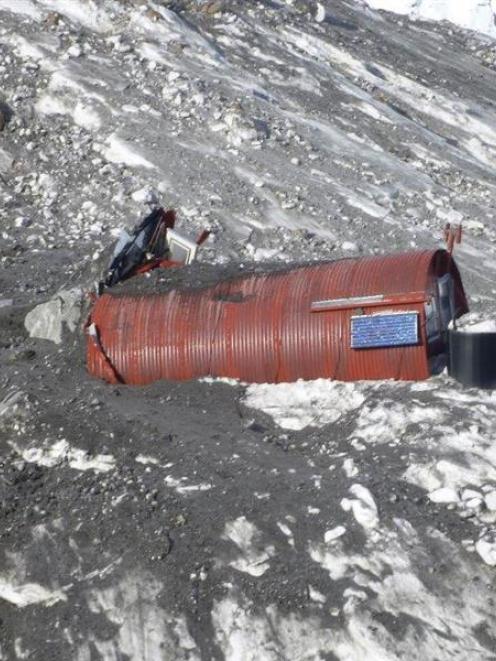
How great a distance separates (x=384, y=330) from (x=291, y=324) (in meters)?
1.22

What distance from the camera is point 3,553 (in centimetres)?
955

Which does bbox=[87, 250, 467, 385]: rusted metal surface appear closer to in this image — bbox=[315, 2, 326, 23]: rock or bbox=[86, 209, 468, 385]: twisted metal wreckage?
bbox=[86, 209, 468, 385]: twisted metal wreckage

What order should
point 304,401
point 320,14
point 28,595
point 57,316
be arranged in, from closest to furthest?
point 28,595 < point 304,401 < point 57,316 < point 320,14

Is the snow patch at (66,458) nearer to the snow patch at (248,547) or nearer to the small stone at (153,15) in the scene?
the snow patch at (248,547)

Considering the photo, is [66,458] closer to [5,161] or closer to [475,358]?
[475,358]

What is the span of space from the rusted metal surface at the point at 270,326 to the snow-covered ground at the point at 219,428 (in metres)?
0.29

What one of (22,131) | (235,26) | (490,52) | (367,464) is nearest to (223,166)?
(22,131)

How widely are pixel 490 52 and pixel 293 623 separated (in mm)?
33411

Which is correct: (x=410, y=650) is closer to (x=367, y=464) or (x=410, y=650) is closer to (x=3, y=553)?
(x=367, y=464)

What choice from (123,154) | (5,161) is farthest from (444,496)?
(5,161)

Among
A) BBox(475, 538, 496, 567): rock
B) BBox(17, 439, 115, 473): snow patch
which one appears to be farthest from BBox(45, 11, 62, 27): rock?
BBox(475, 538, 496, 567): rock

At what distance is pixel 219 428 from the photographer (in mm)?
11445

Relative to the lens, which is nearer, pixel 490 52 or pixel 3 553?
pixel 3 553

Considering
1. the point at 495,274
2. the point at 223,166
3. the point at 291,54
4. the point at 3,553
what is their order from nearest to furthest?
the point at 3,553 → the point at 495,274 → the point at 223,166 → the point at 291,54
